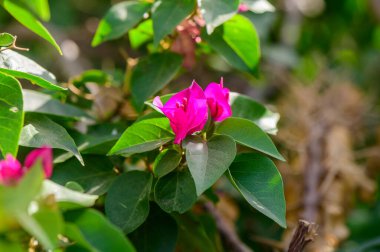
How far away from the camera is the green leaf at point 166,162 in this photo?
25.5 inches

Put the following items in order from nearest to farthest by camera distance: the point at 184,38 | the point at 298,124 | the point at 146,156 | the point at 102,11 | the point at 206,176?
the point at 206,176, the point at 146,156, the point at 184,38, the point at 298,124, the point at 102,11

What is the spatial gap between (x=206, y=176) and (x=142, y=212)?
0.11 meters

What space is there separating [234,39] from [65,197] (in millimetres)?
427

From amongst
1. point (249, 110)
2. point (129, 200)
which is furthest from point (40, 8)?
point (249, 110)

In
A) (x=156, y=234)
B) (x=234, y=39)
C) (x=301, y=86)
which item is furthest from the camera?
(x=301, y=86)

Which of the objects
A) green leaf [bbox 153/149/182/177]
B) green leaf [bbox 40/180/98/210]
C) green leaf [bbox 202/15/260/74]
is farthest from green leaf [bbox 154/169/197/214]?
green leaf [bbox 202/15/260/74]

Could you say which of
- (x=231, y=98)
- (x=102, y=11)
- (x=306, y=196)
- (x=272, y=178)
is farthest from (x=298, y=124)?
(x=102, y=11)

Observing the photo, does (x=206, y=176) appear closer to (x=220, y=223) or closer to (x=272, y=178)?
(x=272, y=178)

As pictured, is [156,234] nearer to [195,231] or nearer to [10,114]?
[195,231]

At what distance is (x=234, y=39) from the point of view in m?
0.86

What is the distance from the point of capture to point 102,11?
6.48 ft

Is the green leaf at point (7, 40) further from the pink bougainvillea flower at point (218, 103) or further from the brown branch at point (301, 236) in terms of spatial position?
the brown branch at point (301, 236)

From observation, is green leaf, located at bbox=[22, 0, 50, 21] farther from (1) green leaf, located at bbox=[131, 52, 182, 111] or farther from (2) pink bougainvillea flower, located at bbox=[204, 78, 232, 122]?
(1) green leaf, located at bbox=[131, 52, 182, 111]

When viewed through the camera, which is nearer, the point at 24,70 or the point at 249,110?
the point at 24,70
